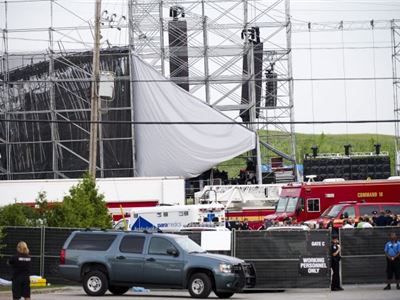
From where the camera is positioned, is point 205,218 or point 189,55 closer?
point 205,218

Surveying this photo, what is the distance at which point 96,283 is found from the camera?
25.5 meters

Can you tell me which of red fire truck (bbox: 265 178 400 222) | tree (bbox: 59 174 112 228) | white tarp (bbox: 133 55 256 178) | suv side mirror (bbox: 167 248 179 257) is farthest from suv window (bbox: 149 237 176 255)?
white tarp (bbox: 133 55 256 178)

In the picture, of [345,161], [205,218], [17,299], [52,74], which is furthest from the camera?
[345,161]

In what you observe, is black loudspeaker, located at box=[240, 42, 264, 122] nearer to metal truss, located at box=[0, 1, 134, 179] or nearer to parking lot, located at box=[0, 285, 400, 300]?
metal truss, located at box=[0, 1, 134, 179]

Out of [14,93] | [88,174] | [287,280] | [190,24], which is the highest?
[190,24]

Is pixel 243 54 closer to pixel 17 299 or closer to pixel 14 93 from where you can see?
pixel 14 93

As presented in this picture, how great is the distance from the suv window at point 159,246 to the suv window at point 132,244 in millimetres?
302

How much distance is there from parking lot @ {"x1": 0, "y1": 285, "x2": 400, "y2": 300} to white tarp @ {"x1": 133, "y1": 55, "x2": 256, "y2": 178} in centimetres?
2889

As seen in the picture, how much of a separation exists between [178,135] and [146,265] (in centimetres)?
3346

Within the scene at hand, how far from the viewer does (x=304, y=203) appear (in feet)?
146

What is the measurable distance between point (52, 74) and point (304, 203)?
68.3 ft

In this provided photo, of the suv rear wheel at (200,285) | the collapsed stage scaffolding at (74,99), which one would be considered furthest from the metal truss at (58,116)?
the suv rear wheel at (200,285)

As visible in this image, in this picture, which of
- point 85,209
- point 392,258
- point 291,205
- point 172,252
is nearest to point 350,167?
point 291,205

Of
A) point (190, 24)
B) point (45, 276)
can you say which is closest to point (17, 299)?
point (45, 276)
